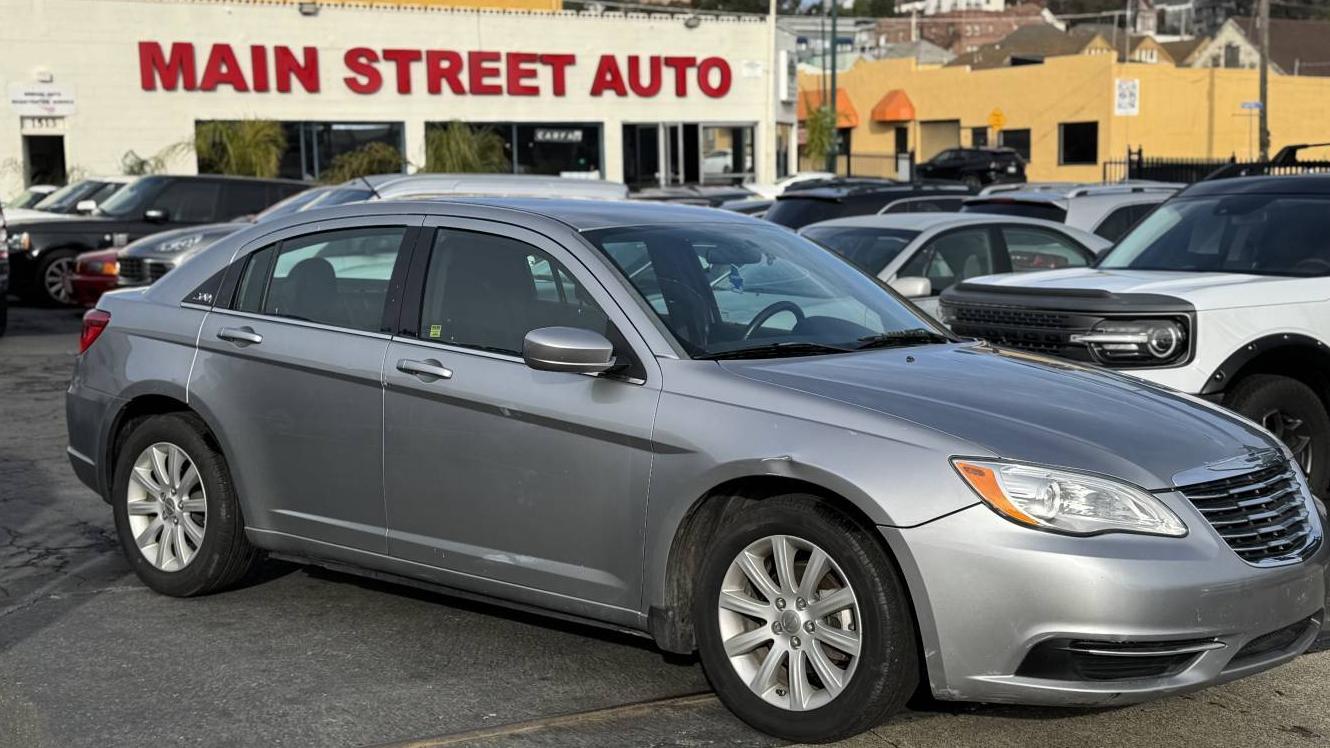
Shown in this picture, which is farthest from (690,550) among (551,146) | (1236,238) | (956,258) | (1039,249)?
(551,146)

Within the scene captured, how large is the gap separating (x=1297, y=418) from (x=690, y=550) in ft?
14.5

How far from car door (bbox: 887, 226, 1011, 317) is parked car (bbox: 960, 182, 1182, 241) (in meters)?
2.17

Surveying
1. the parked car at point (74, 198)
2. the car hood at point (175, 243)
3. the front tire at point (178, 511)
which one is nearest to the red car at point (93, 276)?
the car hood at point (175, 243)

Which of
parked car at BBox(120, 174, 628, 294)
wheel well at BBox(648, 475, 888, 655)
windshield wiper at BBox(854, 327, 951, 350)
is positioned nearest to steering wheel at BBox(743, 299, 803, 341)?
windshield wiper at BBox(854, 327, 951, 350)

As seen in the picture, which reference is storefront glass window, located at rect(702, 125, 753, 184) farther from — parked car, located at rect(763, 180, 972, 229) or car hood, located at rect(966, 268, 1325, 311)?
car hood, located at rect(966, 268, 1325, 311)

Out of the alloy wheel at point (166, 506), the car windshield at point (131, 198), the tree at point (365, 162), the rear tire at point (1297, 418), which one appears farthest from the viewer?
the tree at point (365, 162)

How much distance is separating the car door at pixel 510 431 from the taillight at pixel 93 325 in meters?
1.76

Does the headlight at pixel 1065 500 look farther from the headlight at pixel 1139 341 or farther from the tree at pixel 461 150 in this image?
the tree at pixel 461 150

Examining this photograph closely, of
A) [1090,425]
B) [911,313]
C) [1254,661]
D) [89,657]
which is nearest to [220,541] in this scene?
[89,657]

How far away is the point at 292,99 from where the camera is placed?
34031 mm

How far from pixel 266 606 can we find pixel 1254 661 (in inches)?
147

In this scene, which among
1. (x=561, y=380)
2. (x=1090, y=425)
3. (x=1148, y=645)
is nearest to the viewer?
(x=1148, y=645)

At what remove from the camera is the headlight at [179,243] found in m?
16.8

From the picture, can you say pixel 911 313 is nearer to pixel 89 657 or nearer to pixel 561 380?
pixel 561 380
